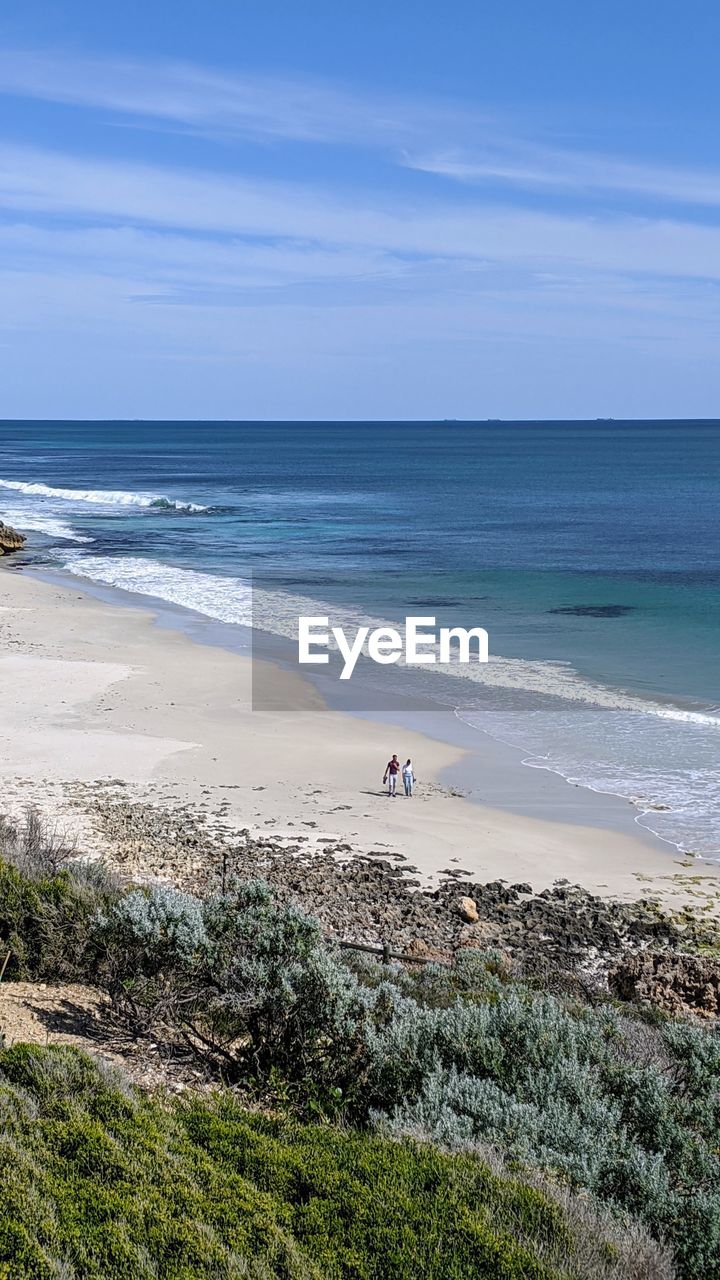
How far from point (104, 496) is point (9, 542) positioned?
1187 inches

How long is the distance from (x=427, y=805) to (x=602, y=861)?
317cm

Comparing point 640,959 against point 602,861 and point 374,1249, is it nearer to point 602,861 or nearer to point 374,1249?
point 602,861

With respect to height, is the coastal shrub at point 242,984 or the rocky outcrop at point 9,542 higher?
the rocky outcrop at point 9,542

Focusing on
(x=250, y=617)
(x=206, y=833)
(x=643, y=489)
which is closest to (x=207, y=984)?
(x=206, y=833)

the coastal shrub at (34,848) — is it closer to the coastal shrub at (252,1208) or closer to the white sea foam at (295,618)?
the coastal shrub at (252,1208)

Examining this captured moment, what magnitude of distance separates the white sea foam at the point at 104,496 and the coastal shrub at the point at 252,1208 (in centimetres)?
6480

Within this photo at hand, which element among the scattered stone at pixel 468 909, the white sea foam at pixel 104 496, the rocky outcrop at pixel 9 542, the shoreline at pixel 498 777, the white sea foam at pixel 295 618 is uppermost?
the white sea foam at pixel 104 496

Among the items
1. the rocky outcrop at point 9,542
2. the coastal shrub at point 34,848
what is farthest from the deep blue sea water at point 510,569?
the coastal shrub at point 34,848

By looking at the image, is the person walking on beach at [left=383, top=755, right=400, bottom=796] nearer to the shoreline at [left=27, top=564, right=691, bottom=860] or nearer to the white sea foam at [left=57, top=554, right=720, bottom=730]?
the shoreline at [left=27, top=564, right=691, bottom=860]

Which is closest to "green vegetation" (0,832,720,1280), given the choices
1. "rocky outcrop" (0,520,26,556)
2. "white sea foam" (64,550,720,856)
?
"white sea foam" (64,550,720,856)

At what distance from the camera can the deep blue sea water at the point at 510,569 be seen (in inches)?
852

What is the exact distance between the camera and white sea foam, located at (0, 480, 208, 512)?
72625 mm

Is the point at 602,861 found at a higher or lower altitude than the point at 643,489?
lower

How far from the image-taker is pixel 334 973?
24.0 ft
